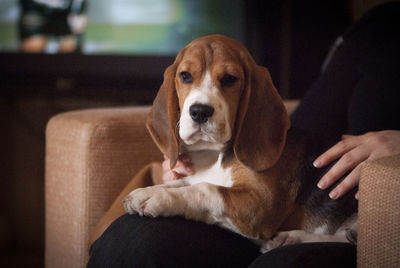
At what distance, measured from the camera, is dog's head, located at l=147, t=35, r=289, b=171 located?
1198 millimetres

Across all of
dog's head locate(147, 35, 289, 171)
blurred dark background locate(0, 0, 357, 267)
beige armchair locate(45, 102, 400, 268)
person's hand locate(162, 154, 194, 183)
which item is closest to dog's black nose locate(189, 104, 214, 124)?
dog's head locate(147, 35, 289, 171)

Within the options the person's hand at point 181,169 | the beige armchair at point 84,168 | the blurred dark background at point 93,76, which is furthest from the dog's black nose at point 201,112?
the blurred dark background at point 93,76

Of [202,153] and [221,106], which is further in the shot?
[202,153]

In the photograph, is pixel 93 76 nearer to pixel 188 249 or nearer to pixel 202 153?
pixel 202 153

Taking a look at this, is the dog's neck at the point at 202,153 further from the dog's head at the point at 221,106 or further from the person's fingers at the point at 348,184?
the person's fingers at the point at 348,184

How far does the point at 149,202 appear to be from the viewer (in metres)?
1.15

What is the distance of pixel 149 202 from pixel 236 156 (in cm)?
27

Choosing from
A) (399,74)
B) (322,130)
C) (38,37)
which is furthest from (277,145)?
(38,37)

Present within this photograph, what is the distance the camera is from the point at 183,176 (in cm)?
142

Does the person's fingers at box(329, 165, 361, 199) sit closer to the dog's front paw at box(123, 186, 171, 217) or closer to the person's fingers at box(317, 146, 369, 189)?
the person's fingers at box(317, 146, 369, 189)

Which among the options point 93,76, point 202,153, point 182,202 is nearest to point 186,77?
point 202,153

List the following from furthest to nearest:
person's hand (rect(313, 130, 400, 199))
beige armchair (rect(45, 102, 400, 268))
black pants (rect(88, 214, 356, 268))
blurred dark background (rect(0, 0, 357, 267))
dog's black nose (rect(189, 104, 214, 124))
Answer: blurred dark background (rect(0, 0, 357, 267)), beige armchair (rect(45, 102, 400, 268)), person's hand (rect(313, 130, 400, 199)), dog's black nose (rect(189, 104, 214, 124)), black pants (rect(88, 214, 356, 268))

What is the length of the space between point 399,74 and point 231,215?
2.94 feet

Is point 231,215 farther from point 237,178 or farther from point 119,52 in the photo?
point 119,52
